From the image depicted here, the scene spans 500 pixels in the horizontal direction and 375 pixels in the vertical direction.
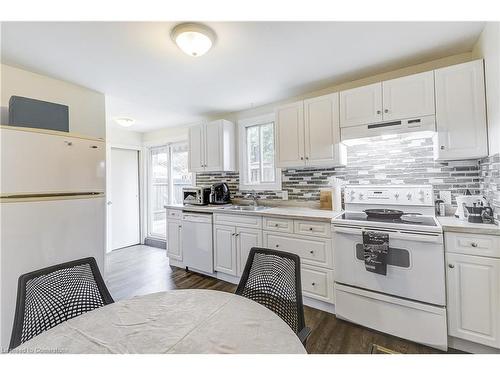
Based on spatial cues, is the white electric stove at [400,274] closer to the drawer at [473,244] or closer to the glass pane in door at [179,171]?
the drawer at [473,244]

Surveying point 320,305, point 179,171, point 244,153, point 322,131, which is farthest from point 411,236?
point 179,171

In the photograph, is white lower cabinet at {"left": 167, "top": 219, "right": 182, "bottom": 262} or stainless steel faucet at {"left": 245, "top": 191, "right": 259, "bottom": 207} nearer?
stainless steel faucet at {"left": 245, "top": 191, "right": 259, "bottom": 207}

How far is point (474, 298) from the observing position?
5.08 feet

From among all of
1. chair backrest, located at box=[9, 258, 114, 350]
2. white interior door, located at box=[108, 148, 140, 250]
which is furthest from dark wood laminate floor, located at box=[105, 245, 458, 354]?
chair backrest, located at box=[9, 258, 114, 350]

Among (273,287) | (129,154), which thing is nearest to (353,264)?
(273,287)

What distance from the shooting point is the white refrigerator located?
4.95 ft

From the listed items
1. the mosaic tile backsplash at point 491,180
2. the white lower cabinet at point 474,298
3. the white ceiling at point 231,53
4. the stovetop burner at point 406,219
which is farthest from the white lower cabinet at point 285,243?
the white ceiling at point 231,53

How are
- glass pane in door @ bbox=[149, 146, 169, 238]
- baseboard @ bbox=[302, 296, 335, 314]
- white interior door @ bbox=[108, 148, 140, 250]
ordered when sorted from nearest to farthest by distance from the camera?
baseboard @ bbox=[302, 296, 335, 314], white interior door @ bbox=[108, 148, 140, 250], glass pane in door @ bbox=[149, 146, 169, 238]

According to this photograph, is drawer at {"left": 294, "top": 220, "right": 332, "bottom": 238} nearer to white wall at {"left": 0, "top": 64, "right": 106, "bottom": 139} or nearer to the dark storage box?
the dark storage box

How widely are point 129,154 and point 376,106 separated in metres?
4.52

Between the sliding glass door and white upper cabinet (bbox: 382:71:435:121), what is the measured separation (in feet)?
11.2

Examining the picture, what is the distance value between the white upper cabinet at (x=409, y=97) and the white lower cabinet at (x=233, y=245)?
177 centimetres

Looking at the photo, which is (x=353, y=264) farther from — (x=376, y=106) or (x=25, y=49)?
(x=25, y=49)
